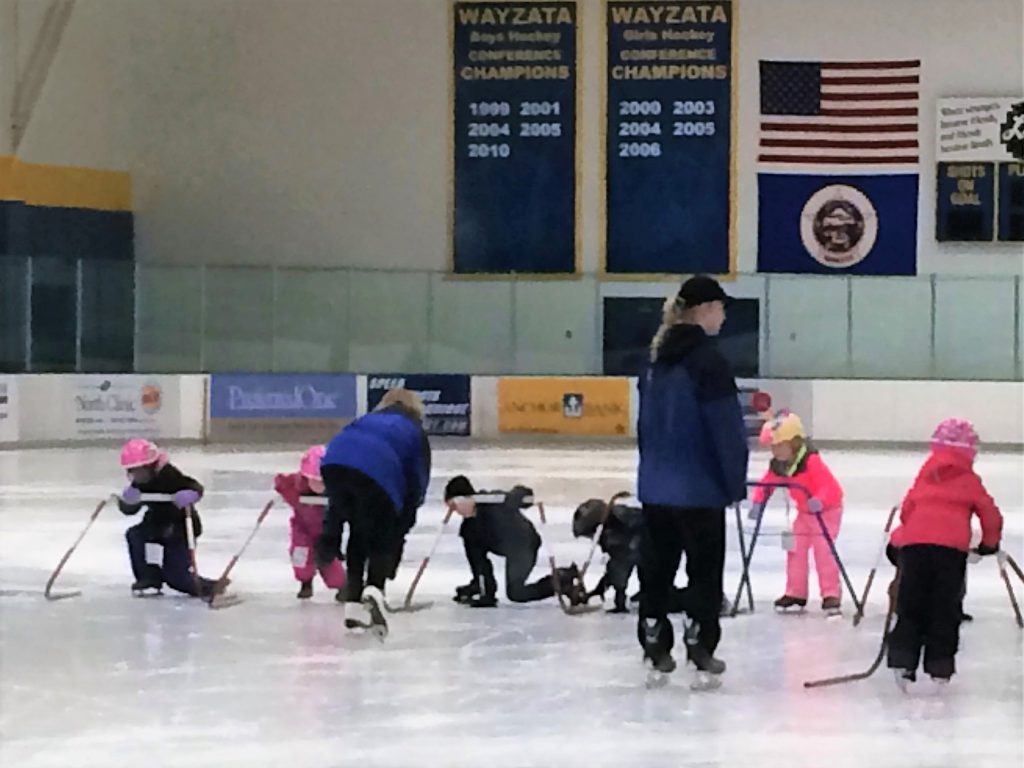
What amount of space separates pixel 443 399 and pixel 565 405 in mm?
1691

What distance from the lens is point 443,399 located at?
23.6 metres

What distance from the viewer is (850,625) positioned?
7.90m

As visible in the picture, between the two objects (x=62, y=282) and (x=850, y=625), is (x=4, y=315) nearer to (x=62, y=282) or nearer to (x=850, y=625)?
(x=62, y=282)

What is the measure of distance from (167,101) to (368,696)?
20.3 metres

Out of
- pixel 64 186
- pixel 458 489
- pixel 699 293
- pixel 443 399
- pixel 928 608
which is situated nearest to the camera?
pixel 699 293

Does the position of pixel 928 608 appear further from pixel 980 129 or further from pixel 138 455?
pixel 980 129

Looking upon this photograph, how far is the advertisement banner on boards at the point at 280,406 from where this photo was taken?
897 inches

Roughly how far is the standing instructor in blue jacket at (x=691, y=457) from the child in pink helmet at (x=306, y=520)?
8.74 feet

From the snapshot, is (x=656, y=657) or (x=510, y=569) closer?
(x=656, y=657)

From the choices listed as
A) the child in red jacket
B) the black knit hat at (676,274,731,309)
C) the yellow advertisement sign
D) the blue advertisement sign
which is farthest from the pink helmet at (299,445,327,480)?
the yellow advertisement sign

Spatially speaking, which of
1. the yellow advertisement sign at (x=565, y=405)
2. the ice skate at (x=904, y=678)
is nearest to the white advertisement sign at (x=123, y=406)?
Result: the yellow advertisement sign at (x=565, y=405)

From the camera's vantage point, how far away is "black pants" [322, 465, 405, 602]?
23.0 feet

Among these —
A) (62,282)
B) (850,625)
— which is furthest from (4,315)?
(850,625)

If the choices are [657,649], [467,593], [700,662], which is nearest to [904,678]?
[700,662]
